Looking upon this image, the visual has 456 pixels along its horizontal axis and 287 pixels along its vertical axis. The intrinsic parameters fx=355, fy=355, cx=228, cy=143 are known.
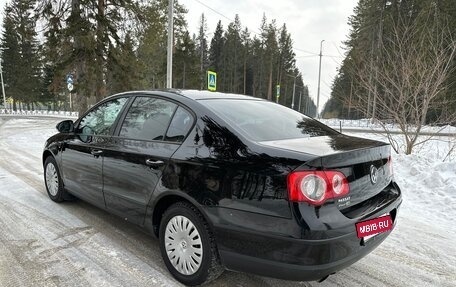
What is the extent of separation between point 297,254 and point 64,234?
2846 millimetres

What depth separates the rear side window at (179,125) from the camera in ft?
10.1

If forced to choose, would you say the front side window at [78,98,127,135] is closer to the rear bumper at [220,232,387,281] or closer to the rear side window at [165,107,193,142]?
the rear side window at [165,107,193,142]

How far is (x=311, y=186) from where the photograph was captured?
2.34 meters

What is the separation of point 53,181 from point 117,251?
2156 mm

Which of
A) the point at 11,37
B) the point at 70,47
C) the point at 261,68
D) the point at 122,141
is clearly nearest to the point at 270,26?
the point at 261,68

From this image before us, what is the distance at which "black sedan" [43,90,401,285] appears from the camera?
7.72 ft

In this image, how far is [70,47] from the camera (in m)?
15.7

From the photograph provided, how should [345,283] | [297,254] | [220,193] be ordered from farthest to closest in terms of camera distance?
[345,283] < [220,193] < [297,254]

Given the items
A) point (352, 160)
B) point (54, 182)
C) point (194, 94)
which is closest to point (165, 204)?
point (194, 94)

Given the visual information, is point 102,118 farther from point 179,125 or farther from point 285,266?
point 285,266

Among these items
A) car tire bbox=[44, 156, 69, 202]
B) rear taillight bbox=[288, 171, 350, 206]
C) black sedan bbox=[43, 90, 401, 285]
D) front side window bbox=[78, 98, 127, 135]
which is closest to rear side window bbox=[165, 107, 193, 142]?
black sedan bbox=[43, 90, 401, 285]

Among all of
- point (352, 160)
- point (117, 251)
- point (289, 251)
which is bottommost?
point (117, 251)

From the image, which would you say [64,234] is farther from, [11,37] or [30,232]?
[11,37]

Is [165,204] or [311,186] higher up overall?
[311,186]
